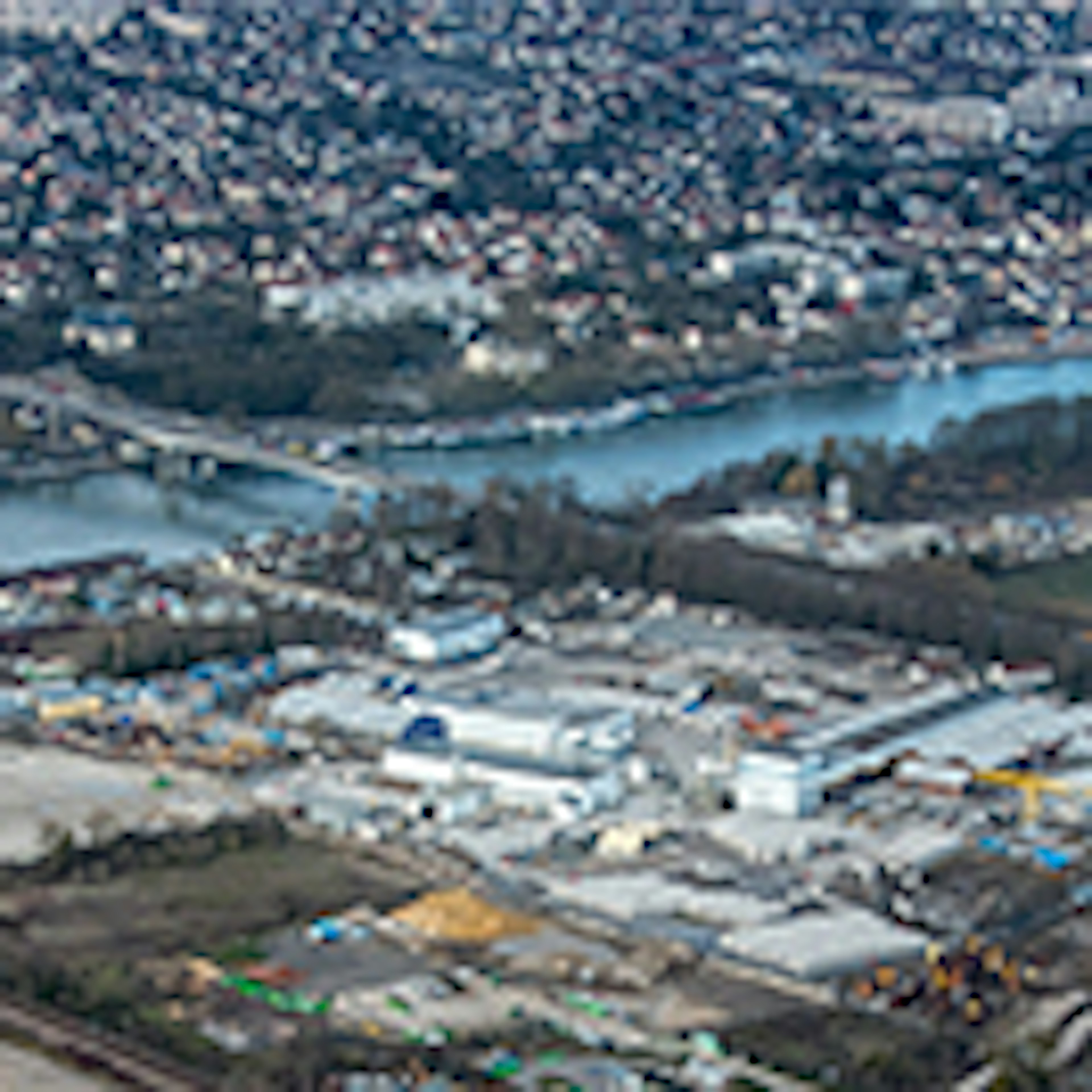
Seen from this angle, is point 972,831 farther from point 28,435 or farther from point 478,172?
point 478,172

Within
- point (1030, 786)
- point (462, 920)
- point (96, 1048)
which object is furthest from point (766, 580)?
point (96, 1048)

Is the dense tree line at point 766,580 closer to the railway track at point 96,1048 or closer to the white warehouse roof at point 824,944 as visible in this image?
the white warehouse roof at point 824,944

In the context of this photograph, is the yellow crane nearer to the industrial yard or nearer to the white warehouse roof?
the industrial yard

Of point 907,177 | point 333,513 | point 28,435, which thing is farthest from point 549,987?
point 907,177

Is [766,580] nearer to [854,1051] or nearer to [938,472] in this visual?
[938,472]

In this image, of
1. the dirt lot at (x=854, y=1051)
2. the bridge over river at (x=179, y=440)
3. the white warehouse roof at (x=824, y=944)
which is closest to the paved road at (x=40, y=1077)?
the dirt lot at (x=854, y=1051)

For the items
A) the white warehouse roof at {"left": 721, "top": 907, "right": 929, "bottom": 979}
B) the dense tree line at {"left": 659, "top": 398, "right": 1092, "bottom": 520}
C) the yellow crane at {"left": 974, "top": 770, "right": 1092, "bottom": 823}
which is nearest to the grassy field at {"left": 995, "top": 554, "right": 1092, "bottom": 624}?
the dense tree line at {"left": 659, "top": 398, "right": 1092, "bottom": 520}
